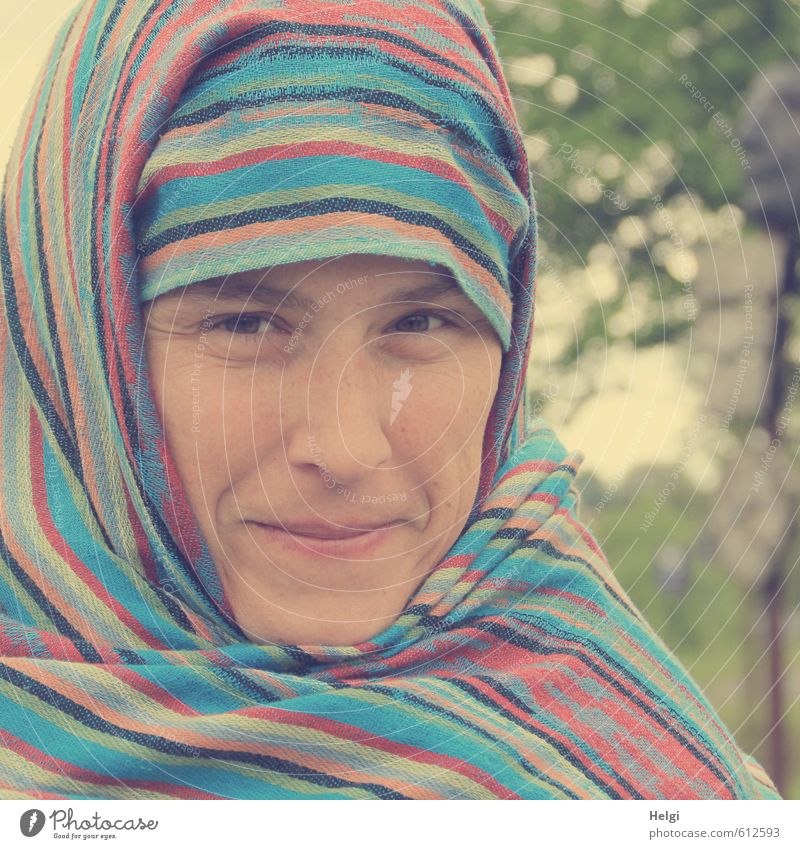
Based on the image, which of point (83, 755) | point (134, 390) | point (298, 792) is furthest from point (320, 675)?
point (134, 390)

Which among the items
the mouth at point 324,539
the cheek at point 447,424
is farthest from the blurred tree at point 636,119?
the mouth at point 324,539

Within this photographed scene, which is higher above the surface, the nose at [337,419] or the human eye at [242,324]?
the human eye at [242,324]

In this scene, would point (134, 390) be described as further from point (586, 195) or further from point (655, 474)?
point (586, 195)

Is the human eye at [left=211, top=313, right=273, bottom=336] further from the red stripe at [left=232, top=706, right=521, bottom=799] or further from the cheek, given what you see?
the red stripe at [left=232, top=706, right=521, bottom=799]

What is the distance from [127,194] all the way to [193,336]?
Result: 0.46 feet

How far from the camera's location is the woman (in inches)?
34.9

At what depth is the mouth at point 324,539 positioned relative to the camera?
96cm

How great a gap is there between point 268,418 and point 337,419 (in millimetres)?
67

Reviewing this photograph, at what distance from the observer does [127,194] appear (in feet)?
2.89

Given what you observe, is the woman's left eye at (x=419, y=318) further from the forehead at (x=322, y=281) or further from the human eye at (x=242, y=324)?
the human eye at (x=242, y=324)

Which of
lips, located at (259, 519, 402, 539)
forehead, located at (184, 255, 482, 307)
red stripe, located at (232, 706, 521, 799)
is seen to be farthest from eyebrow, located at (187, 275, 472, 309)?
red stripe, located at (232, 706, 521, 799)

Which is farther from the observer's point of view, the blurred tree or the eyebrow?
the blurred tree

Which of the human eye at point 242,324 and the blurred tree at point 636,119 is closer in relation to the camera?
the human eye at point 242,324

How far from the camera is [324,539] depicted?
0.97 m
